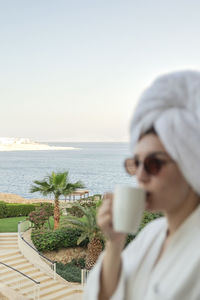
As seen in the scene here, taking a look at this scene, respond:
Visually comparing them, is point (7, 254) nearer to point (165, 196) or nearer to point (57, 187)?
point (57, 187)

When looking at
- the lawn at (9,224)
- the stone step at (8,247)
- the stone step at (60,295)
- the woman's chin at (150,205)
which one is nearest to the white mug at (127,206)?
the woman's chin at (150,205)

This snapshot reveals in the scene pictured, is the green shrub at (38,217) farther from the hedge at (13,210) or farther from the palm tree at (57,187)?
the hedge at (13,210)

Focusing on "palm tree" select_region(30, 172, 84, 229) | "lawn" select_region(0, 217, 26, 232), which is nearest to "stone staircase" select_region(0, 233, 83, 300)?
"palm tree" select_region(30, 172, 84, 229)

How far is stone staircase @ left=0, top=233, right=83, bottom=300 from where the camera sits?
422 inches

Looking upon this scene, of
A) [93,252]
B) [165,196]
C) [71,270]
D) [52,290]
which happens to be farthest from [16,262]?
[165,196]

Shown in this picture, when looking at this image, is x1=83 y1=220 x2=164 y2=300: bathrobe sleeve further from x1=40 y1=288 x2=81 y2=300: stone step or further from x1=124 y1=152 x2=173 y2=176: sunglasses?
x1=40 y1=288 x2=81 y2=300: stone step

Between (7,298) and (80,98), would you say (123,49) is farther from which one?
(7,298)

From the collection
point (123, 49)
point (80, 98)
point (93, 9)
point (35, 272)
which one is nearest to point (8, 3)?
point (93, 9)

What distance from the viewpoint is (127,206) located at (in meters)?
1.03

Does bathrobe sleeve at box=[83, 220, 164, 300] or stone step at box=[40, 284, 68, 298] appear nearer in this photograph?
bathrobe sleeve at box=[83, 220, 164, 300]

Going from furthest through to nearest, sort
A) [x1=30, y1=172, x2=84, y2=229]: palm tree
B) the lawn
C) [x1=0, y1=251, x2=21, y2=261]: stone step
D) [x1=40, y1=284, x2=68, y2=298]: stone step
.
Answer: the lawn < [x1=30, y1=172, x2=84, y2=229]: palm tree < [x1=0, y1=251, x2=21, y2=261]: stone step < [x1=40, y1=284, x2=68, y2=298]: stone step

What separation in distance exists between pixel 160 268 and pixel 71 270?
12.8m

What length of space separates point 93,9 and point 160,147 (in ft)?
180

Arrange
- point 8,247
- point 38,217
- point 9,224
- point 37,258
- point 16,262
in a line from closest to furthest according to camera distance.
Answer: point 16,262
point 37,258
point 8,247
point 38,217
point 9,224
